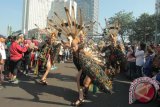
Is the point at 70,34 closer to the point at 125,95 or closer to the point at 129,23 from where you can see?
the point at 125,95

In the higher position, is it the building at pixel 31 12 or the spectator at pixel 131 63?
the building at pixel 31 12

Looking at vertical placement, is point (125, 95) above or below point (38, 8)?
below

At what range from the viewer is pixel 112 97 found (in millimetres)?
10297

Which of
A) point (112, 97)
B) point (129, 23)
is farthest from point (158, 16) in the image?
point (112, 97)

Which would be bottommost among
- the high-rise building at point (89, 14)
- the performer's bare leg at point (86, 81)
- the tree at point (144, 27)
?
the performer's bare leg at point (86, 81)

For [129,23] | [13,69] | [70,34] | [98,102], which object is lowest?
[98,102]

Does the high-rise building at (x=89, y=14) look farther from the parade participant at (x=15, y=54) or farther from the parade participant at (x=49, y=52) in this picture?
the parade participant at (x=15, y=54)

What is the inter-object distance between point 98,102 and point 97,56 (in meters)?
1.23

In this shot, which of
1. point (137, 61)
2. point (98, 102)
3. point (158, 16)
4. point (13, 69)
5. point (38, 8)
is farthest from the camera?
point (38, 8)

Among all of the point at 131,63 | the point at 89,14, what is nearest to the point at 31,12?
the point at 89,14

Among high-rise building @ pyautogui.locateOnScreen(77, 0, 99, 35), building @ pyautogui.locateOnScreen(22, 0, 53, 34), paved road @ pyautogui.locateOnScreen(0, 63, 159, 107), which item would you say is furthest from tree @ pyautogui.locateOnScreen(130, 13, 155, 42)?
paved road @ pyautogui.locateOnScreen(0, 63, 159, 107)

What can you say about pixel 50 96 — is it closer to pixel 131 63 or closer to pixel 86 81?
pixel 86 81

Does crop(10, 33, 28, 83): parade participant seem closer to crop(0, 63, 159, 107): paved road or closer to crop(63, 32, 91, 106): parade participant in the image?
crop(0, 63, 159, 107): paved road

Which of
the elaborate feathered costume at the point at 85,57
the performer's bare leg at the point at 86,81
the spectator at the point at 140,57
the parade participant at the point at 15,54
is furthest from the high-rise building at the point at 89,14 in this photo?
the parade participant at the point at 15,54
